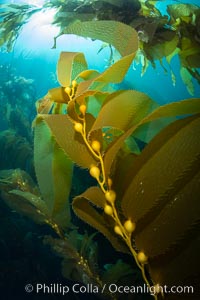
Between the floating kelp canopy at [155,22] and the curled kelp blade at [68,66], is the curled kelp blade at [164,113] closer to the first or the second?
the curled kelp blade at [68,66]

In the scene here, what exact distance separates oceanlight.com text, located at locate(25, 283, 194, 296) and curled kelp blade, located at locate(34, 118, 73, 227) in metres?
0.37

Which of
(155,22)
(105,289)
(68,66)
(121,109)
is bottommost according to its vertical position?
(105,289)

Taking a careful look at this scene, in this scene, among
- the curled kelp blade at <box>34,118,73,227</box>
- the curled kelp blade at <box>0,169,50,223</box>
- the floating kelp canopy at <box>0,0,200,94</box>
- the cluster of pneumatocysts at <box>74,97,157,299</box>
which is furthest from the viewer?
the curled kelp blade at <box>0,169,50,223</box>

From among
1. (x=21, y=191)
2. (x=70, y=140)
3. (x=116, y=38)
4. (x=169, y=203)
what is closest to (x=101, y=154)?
(x=70, y=140)

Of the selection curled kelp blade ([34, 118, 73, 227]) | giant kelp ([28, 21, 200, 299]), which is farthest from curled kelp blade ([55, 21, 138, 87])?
curled kelp blade ([34, 118, 73, 227])

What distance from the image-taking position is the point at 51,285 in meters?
1.56

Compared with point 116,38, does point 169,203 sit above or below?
below

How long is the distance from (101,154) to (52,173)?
0.27 metres

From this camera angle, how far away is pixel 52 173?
2.63ft

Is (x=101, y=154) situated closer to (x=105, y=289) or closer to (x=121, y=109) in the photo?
(x=121, y=109)

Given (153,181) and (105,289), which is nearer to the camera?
(153,181)

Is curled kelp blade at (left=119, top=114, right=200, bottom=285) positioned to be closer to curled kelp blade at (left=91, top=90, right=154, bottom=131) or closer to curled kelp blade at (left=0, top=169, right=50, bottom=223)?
curled kelp blade at (left=91, top=90, right=154, bottom=131)

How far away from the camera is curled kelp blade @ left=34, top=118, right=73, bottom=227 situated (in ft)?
2.59

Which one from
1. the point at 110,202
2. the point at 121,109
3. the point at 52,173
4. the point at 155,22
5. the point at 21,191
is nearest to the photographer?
the point at 110,202
